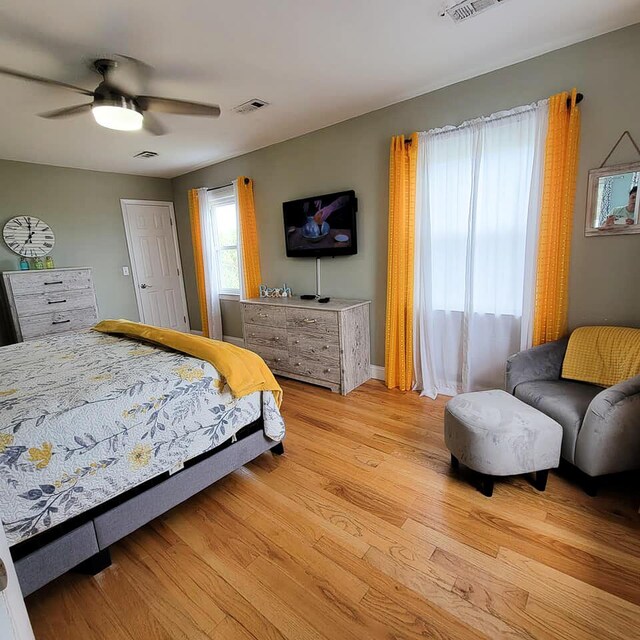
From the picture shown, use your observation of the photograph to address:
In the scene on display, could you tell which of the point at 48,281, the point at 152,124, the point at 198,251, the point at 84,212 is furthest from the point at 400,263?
the point at 84,212

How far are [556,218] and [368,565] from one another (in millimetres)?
2395

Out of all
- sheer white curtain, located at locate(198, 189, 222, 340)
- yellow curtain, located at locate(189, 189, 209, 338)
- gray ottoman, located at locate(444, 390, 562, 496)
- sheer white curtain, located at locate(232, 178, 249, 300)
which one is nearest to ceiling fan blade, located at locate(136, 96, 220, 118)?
sheer white curtain, located at locate(232, 178, 249, 300)

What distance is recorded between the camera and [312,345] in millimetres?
3285

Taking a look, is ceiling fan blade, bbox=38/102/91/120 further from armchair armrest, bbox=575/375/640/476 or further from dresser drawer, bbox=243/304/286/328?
armchair armrest, bbox=575/375/640/476

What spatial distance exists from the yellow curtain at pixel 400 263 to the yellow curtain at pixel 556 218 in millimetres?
951

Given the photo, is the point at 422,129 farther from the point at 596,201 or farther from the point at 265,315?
the point at 265,315

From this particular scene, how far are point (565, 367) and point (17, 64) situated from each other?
3.93m

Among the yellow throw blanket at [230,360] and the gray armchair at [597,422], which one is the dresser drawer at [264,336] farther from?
the gray armchair at [597,422]

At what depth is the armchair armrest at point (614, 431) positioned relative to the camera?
1.67 m

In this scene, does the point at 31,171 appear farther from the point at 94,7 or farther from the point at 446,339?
the point at 446,339

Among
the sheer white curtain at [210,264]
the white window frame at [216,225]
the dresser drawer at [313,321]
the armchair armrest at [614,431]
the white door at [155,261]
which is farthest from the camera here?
the white door at [155,261]

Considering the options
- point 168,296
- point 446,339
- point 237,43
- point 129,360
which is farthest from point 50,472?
point 168,296

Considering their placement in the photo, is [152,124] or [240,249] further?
[240,249]

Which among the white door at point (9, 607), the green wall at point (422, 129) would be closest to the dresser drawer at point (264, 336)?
the green wall at point (422, 129)
